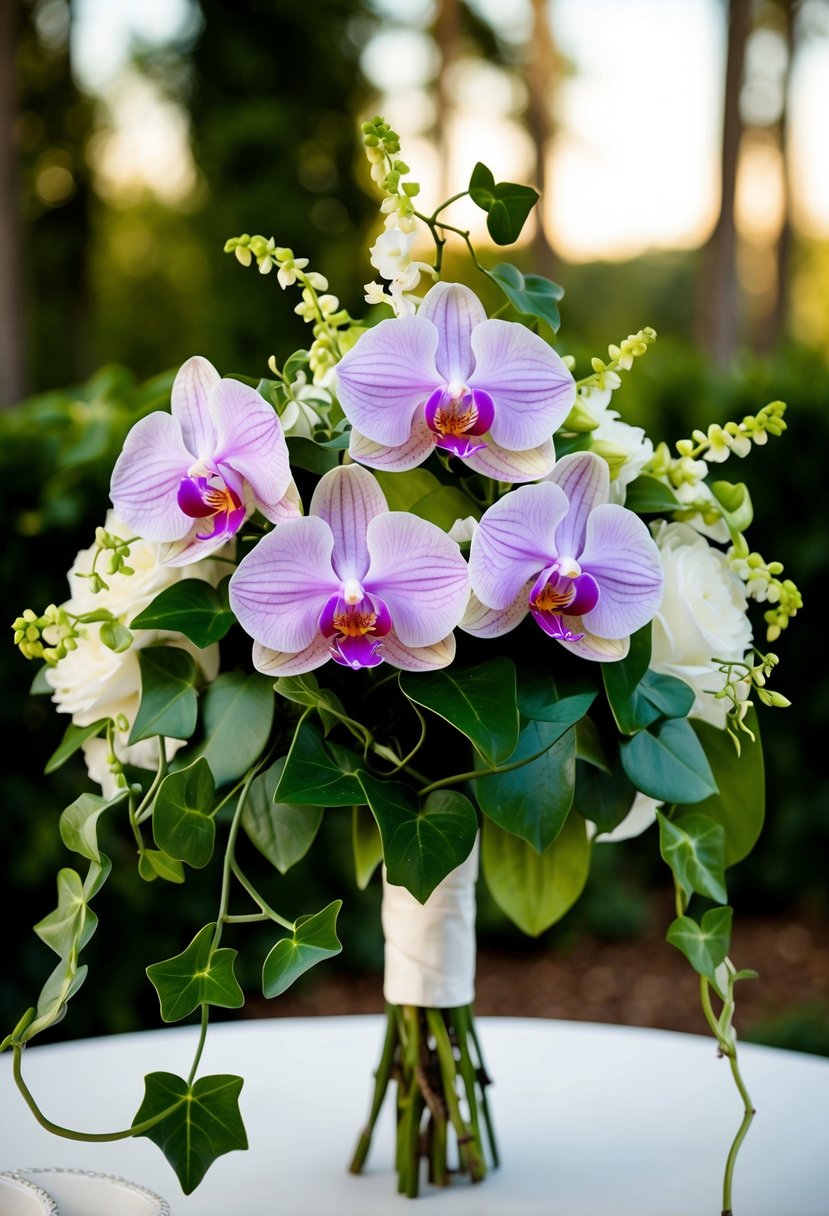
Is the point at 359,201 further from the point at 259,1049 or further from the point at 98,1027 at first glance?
the point at 259,1049

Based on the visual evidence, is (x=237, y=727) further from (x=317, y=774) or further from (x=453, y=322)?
(x=453, y=322)

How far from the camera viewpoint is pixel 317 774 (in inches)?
27.1

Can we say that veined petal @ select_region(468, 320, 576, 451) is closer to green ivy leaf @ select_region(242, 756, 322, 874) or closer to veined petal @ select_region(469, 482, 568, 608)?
veined petal @ select_region(469, 482, 568, 608)

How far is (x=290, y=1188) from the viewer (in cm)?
87

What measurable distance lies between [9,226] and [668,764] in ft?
15.7

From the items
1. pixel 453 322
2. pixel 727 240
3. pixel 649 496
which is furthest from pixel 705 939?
pixel 727 240

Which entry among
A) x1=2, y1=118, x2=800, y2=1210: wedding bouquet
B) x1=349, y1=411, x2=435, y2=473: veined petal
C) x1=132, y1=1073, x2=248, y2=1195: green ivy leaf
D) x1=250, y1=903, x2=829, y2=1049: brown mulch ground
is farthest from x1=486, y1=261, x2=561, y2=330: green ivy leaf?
x1=250, y1=903, x2=829, y2=1049: brown mulch ground

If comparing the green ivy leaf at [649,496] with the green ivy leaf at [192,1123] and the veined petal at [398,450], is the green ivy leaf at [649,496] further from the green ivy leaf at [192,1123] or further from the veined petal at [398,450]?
the green ivy leaf at [192,1123]

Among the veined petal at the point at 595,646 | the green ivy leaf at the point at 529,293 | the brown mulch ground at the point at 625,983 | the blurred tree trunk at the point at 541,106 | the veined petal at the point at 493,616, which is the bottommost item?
the brown mulch ground at the point at 625,983

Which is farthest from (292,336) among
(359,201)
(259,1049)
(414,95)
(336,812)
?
(259,1049)

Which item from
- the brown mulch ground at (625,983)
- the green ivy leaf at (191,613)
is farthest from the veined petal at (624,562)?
the brown mulch ground at (625,983)

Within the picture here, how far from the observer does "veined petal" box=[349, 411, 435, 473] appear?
0.71m

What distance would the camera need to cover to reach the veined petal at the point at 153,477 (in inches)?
28.8

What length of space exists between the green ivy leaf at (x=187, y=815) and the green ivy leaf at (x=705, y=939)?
26cm
